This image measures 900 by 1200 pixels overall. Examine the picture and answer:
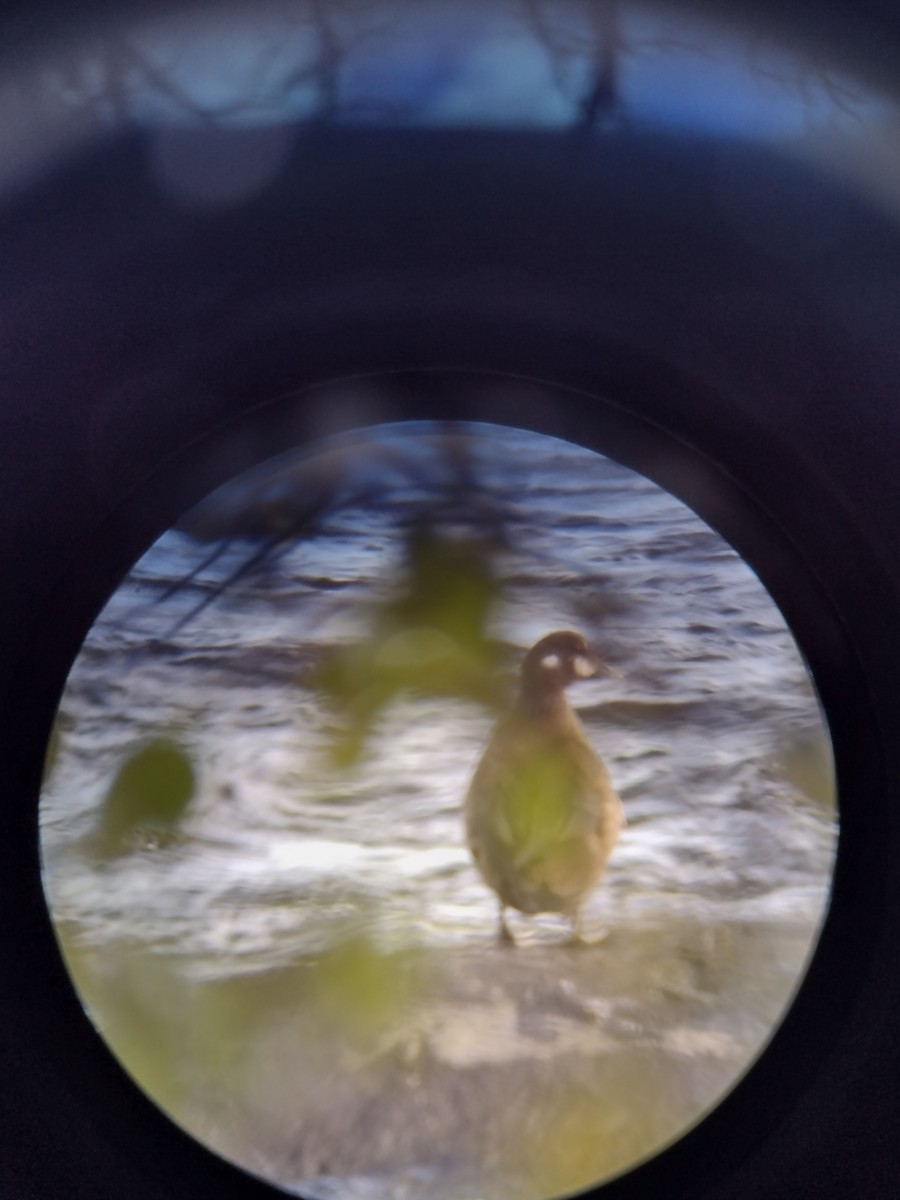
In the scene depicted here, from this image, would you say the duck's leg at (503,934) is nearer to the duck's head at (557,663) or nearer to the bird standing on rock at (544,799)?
the bird standing on rock at (544,799)

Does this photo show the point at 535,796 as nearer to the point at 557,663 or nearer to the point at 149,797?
the point at 557,663

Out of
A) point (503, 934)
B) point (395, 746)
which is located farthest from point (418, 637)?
point (503, 934)

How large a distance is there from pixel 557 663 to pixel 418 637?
0.07 metres

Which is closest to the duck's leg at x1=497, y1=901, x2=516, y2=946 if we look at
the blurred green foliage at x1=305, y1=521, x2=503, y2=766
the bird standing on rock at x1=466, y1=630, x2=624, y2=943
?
the bird standing on rock at x1=466, y1=630, x2=624, y2=943

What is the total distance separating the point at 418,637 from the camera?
59 cm

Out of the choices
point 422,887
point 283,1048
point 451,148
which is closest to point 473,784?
point 422,887

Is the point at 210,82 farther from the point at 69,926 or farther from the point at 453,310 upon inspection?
the point at 69,926

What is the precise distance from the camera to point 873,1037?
54 cm

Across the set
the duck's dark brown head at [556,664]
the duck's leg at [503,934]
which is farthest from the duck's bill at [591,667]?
the duck's leg at [503,934]

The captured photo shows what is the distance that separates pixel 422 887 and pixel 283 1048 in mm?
104

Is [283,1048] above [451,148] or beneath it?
beneath

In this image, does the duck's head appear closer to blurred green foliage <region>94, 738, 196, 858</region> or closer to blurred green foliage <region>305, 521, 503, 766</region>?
blurred green foliage <region>305, 521, 503, 766</region>

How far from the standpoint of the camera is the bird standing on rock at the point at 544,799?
0.58 metres

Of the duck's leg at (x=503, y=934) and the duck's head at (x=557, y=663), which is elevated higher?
the duck's head at (x=557, y=663)
